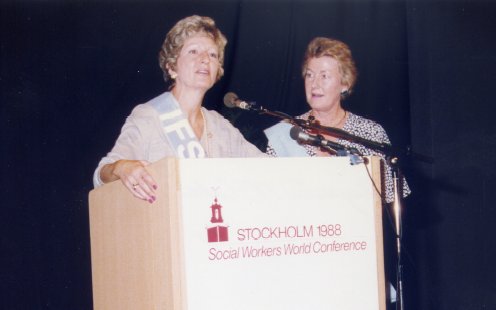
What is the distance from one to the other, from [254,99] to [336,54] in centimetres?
41

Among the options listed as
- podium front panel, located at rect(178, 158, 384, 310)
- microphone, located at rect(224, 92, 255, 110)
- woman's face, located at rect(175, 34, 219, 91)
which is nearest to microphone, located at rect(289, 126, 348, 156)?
podium front panel, located at rect(178, 158, 384, 310)

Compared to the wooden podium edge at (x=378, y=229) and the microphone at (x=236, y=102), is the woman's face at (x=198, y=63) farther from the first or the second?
the wooden podium edge at (x=378, y=229)

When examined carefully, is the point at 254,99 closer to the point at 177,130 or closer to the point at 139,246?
the point at 177,130

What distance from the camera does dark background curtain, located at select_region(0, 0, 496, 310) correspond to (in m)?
1.92

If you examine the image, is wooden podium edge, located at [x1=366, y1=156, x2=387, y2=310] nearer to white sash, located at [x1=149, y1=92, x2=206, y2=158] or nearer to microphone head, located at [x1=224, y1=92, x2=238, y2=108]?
microphone head, located at [x1=224, y1=92, x2=238, y2=108]

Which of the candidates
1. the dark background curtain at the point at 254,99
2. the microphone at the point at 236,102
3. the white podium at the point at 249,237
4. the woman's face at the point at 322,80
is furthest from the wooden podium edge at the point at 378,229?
the woman's face at the point at 322,80

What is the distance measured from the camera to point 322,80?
2.35m

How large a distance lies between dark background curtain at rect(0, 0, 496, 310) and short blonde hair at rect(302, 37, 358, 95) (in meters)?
0.16

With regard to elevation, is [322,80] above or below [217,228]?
above

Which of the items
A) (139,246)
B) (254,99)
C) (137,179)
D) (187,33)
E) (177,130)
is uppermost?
(187,33)

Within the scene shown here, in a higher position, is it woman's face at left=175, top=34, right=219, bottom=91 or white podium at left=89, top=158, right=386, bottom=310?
woman's face at left=175, top=34, right=219, bottom=91

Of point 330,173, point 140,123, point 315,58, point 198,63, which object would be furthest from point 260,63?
point 330,173

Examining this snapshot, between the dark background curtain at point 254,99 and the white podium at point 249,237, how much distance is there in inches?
4.3

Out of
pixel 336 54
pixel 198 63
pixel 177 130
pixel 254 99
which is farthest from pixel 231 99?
pixel 336 54
